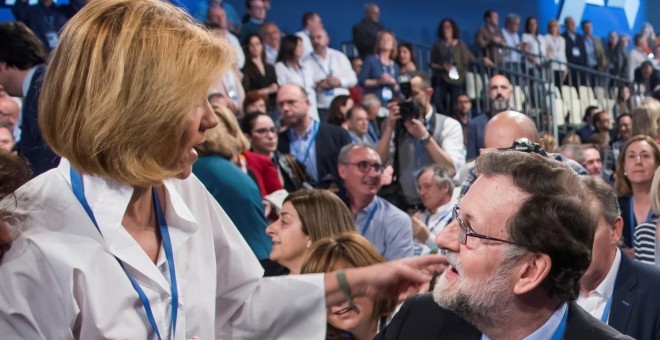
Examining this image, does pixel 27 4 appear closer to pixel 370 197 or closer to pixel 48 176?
pixel 370 197

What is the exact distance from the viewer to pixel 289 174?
597cm

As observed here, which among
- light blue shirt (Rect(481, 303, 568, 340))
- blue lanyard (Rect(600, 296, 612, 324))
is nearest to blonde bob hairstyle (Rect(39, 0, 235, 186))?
light blue shirt (Rect(481, 303, 568, 340))

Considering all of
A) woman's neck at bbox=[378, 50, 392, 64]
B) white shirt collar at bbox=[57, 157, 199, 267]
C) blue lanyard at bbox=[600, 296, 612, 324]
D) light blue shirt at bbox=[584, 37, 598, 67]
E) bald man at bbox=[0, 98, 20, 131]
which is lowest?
light blue shirt at bbox=[584, 37, 598, 67]

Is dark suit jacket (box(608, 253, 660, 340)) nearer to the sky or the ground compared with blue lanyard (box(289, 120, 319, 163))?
nearer to the sky

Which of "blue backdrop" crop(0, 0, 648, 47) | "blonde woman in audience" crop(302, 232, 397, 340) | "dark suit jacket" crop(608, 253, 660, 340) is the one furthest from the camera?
"blue backdrop" crop(0, 0, 648, 47)

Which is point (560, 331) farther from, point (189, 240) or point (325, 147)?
point (325, 147)

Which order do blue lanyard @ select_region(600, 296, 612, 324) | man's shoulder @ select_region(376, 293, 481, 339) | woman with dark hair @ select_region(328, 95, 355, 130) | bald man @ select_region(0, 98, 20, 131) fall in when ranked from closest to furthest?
man's shoulder @ select_region(376, 293, 481, 339) < blue lanyard @ select_region(600, 296, 612, 324) < bald man @ select_region(0, 98, 20, 131) < woman with dark hair @ select_region(328, 95, 355, 130)

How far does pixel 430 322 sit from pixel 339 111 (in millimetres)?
5812

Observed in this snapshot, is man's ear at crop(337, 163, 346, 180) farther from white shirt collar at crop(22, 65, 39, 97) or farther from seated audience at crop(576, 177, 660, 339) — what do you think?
seated audience at crop(576, 177, 660, 339)

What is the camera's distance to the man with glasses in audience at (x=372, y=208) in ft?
17.7

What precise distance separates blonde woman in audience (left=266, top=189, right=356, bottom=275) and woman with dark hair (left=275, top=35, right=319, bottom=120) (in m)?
4.12

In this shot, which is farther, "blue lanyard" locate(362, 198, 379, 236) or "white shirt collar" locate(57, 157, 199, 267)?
"blue lanyard" locate(362, 198, 379, 236)

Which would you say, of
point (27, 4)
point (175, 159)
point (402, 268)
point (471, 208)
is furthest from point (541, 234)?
point (27, 4)

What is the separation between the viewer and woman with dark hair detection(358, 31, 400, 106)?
9.83 m
